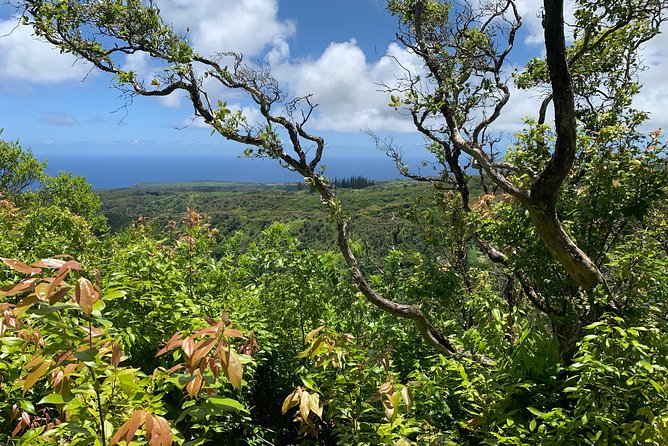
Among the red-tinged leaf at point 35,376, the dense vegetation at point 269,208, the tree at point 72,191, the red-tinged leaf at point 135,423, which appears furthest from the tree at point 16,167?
the dense vegetation at point 269,208

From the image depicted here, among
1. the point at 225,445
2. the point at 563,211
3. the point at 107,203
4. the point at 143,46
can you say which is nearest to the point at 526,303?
the point at 563,211

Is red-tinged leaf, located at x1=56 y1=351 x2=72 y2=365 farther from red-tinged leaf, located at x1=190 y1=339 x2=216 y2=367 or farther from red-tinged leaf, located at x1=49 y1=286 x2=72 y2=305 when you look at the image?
red-tinged leaf, located at x1=190 y1=339 x2=216 y2=367

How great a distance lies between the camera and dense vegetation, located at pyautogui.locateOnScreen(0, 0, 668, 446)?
186 centimetres

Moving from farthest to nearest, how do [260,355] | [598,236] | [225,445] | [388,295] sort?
[388,295], [260,355], [598,236], [225,445]

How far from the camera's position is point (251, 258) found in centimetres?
554

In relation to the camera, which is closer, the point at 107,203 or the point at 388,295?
the point at 388,295

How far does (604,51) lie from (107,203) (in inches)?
6665

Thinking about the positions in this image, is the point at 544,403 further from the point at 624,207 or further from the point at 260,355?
the point at 260,355

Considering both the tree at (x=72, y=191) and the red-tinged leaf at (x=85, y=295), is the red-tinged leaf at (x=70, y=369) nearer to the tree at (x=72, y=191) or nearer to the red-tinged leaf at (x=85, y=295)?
the red-tinged leaf at (x=85, y=295)

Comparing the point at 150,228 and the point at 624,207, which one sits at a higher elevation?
the point at 624,207

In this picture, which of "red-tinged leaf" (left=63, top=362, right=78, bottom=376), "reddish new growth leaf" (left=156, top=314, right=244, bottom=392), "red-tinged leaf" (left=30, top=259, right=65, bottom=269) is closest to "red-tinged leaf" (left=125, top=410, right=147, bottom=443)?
"reddish new growth leaf" (left=156, top=314, right=244, bottom=392)

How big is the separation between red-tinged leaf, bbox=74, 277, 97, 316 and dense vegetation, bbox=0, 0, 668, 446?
0.04 ft

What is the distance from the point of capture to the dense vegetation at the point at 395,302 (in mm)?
1860

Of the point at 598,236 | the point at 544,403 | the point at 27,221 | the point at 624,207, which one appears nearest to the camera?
the point at 544,403
